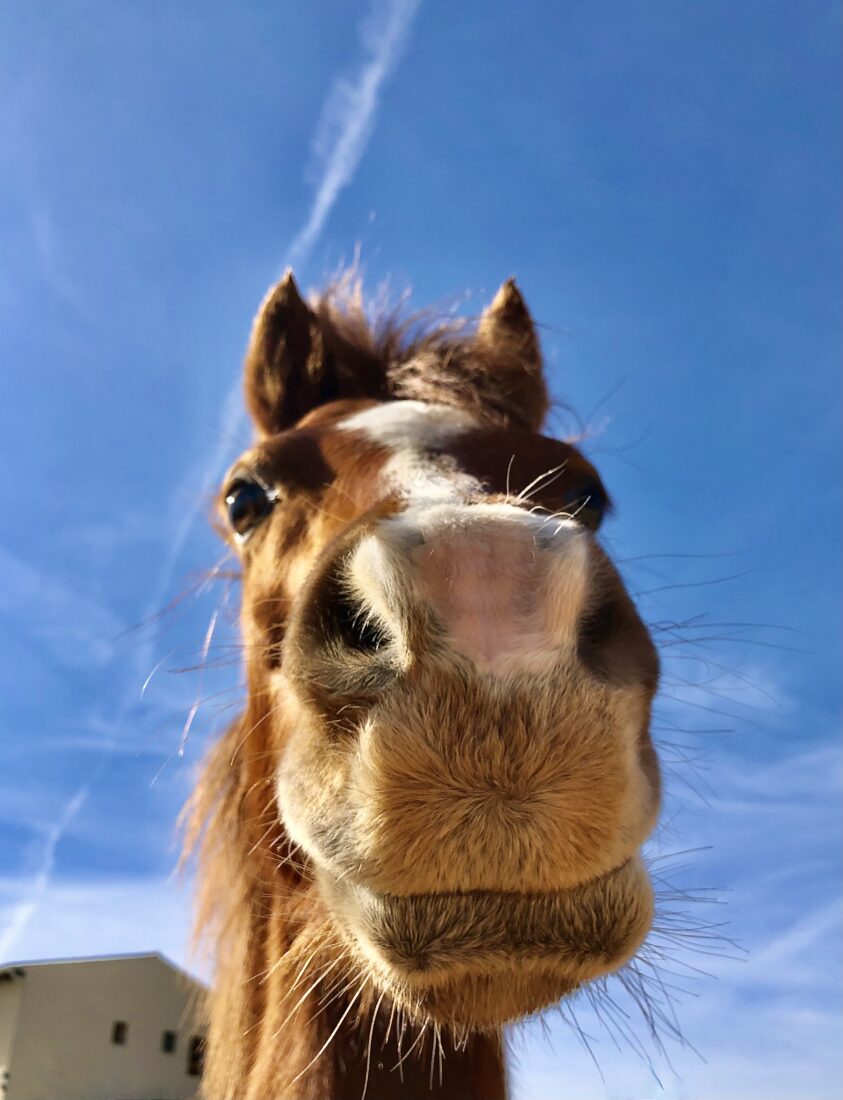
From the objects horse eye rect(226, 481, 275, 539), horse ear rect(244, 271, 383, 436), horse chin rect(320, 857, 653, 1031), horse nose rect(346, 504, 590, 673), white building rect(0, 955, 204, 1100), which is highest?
horse ear rect(244, 271, 383, 436)

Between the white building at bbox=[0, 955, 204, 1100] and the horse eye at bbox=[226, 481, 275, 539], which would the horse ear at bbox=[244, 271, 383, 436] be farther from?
the white building at bbox=[0, 955, 204, 1100]

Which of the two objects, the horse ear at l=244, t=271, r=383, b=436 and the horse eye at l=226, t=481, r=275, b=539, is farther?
the horse ear at l=244, t=271, r=383, b=436

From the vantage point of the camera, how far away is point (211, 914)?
3.13 m

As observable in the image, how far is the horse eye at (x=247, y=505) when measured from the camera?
9.16 ft

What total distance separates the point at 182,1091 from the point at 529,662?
451 centimetres

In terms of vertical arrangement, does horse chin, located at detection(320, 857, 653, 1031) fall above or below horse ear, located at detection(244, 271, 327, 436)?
below

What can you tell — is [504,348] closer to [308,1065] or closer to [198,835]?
[198,835]

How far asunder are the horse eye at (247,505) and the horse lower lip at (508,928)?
5.30 ft

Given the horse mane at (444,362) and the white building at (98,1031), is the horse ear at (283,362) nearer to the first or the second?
the horse mane at (444,362)

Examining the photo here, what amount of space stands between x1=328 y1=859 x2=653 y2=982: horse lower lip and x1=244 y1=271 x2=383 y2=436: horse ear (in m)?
2.63

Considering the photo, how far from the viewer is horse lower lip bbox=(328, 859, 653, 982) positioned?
4.78 ft

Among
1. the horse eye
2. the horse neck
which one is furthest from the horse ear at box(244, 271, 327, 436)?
the horse neck

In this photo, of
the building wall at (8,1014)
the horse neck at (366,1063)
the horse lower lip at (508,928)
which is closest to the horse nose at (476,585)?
the horse lower lip at (508,928)

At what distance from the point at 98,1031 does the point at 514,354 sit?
477 centimetres
